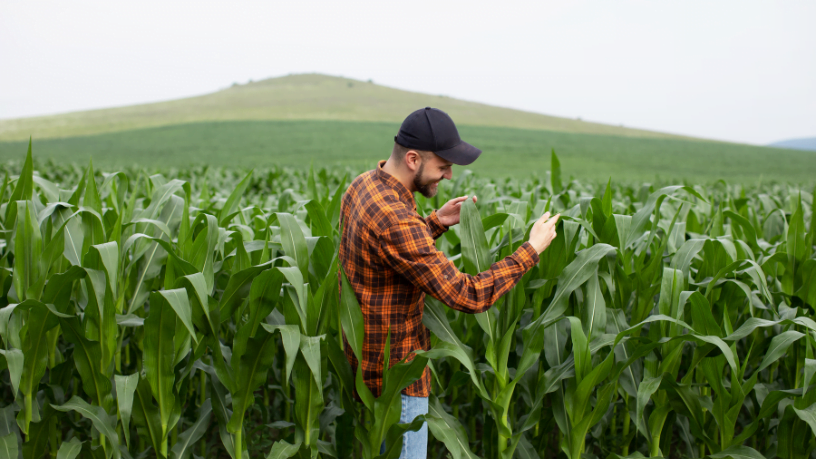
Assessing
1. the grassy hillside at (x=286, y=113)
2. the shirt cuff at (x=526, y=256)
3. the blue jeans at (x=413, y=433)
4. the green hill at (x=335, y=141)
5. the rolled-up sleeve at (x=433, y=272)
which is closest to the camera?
the rolled-up sleeve at (x=433, y=272)

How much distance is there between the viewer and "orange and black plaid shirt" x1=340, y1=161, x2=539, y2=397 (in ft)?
5.95

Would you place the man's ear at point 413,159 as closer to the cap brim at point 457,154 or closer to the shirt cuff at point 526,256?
the cap brim at point 457,154

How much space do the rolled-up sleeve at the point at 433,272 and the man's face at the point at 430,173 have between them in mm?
212

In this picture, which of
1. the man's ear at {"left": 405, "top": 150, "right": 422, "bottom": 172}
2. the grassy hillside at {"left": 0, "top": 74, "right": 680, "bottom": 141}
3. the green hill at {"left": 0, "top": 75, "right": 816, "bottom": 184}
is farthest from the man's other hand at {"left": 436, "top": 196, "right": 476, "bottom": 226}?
the grassy hillside at {"left": 0, "top": 74, "right": 680, "bottom": 141}

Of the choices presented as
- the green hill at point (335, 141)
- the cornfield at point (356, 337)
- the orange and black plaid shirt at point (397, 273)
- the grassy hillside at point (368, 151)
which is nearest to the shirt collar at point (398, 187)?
the orange and black plaid shirt at point (397, 273)

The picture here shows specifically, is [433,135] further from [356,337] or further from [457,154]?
[356,337]

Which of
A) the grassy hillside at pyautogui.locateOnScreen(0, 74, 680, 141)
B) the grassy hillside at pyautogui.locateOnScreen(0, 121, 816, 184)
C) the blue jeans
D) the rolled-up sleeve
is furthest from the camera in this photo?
the grassy hillside at pyautogui.locateOnScreen(0, 74, 680, 141)

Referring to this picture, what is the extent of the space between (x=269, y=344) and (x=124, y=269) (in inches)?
33.2

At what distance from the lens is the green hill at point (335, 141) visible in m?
26.5

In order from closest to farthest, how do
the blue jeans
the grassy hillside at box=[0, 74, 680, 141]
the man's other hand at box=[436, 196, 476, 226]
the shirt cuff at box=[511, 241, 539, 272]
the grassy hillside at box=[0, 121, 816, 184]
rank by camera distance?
the shirt cuff at box=[511, 241, 539, 272]
the blue jeans
the man's other hand at box=[436, 196, 476, 226]
the grassy hillside at box=[0, 121, 816, 184]
the grassy hillside at box=[0, 74, 680, 141]

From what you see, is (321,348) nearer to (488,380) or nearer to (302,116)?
(488,380)

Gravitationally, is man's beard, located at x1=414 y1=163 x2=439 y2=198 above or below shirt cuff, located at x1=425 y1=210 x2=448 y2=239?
above

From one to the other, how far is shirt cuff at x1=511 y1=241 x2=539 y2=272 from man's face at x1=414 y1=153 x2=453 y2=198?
0.41 m

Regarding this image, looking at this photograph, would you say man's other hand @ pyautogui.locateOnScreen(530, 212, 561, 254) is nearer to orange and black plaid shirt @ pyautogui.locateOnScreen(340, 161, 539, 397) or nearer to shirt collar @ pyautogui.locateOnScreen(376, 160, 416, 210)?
orange and black plaid shirt @ pyautogui.locateOnScreen(340, 161, 539, 397)
